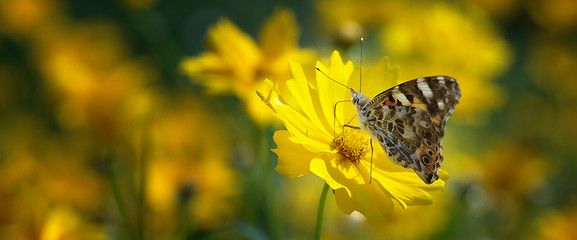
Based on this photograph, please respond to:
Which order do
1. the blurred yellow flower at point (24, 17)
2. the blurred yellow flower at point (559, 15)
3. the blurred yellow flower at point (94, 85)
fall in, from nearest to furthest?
the blurred yellow flower at point (94, 85)
the blurred yellow flower at point (559, 15)
the blurred yellow flower at point (24, 17)

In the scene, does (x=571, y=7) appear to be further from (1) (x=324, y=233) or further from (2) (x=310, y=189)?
(1) (x=324, y=233)

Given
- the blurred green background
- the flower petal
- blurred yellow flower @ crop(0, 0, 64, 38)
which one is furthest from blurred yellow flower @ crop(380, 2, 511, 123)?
blurred yellow flower @ crop(0, 0, 64, 38)

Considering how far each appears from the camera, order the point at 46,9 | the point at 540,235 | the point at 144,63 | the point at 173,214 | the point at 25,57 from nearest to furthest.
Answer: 1. the point at 173,214
2. the point at 540,235
3. the point at 144,63
4. the point at 46,9
5. the point at 25,57

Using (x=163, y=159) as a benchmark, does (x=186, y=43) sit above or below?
above

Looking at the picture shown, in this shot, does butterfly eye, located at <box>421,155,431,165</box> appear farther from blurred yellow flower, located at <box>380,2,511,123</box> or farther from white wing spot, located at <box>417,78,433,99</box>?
blurred yellow flower, located at <box>380,2,511,123</box>

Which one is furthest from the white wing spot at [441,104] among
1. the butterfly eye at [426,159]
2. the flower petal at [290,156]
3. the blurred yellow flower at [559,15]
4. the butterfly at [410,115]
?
the blurred yellow flower at [559,15]

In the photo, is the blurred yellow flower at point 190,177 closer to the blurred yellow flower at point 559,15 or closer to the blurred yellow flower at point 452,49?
the blurred yellow flower at point 452,49

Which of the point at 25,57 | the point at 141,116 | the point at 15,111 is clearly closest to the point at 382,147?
the point at 141,116
